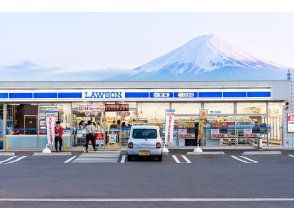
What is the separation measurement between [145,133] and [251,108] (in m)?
10.4

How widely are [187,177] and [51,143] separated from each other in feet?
48.3

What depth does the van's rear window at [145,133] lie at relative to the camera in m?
23.9

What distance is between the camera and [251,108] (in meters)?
32.5

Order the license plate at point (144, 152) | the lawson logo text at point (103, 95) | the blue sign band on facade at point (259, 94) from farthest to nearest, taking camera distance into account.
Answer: the blue sign band on facade at point (259, 94) → the lawson logo text at point (103, 95) → the license plate at point (144, 152)

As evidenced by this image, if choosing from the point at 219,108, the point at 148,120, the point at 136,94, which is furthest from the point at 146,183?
the point at 219,108

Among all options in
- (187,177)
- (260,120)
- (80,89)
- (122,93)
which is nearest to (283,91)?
(260,120)

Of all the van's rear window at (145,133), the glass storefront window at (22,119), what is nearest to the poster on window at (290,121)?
the van's rear window at (145,133)

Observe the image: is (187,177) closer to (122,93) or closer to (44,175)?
(44,175)

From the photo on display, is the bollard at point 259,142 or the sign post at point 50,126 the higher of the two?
the sign post at point 50,126

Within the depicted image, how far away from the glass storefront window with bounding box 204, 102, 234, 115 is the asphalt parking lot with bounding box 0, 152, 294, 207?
351 inches

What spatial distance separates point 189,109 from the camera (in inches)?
1277

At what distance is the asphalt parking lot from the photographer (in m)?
11.7

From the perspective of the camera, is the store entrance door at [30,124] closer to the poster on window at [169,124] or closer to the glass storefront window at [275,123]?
the poster on window at [169,124]

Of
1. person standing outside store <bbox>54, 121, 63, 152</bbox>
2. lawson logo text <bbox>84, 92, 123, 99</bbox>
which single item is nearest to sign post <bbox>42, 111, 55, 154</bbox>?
person standing outside store <bbox>54, 121, 63, 152</bbox>
